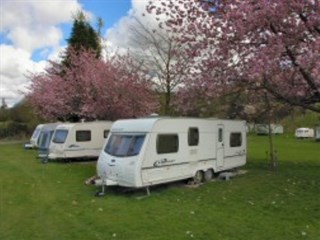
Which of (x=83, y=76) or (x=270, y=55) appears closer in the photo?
(x=270, y=55)

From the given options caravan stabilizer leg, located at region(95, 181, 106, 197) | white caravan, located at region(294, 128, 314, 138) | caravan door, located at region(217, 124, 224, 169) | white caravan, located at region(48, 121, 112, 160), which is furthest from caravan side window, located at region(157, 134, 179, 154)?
white caravan, located at region(294, 128, 314, 138)

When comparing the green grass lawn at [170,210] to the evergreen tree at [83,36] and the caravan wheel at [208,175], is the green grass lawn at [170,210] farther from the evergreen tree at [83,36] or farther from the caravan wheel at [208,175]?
the evergreen tree at [83,36]

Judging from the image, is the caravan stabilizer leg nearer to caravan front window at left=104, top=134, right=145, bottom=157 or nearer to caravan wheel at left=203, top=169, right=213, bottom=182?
caravan front window at left=104, top=134, right=145, bottom=157

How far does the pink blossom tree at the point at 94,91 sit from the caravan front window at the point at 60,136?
3.07 m

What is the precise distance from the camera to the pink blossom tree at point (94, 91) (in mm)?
26344

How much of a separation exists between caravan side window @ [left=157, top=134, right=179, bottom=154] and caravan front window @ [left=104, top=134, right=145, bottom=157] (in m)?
0.58

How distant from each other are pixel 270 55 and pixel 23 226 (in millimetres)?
7474

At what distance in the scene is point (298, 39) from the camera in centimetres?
1318

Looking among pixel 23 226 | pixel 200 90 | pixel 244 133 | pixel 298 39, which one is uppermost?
pixel 298 39

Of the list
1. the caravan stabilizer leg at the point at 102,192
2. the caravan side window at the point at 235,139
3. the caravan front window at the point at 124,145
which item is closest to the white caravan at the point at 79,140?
the caravan side window at the point at 235,139

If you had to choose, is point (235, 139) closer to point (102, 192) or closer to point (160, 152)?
point (160, 152)

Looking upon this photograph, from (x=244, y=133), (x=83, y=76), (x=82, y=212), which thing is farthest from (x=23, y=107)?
(x=82, y=212)

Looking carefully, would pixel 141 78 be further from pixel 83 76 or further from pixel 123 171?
pixel 123 171

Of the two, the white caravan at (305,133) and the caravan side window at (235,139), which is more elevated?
the white caravan at (305,133)
